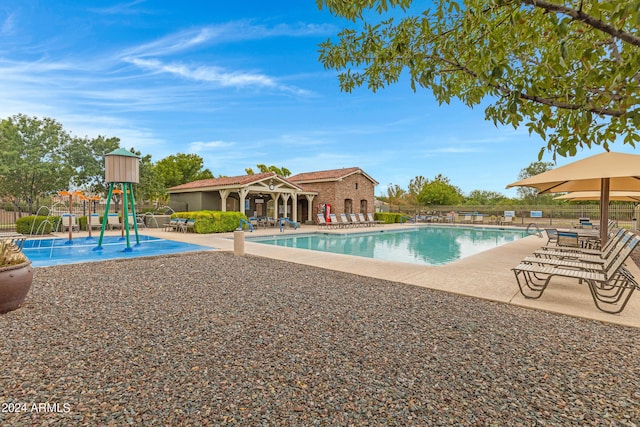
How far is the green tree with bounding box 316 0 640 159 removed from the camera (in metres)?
2.26

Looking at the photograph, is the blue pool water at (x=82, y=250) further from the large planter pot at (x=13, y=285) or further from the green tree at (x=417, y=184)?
the green tree at (x=417, y=184)

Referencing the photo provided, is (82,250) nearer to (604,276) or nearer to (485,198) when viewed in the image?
(604,276)

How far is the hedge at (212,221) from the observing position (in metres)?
16.1

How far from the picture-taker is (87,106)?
16891mm

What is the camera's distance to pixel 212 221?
16.4m

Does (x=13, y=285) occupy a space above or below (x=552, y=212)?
below

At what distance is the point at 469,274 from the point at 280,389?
17.1ft

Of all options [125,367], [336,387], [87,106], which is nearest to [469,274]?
[336,387]

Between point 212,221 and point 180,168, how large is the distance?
1111 inches

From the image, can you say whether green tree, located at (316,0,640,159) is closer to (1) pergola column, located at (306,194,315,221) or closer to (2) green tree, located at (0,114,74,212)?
(1) pergola column, located at (306,194,315,221)

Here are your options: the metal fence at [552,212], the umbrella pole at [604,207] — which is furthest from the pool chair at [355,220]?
the umbrella pole at [604,207]

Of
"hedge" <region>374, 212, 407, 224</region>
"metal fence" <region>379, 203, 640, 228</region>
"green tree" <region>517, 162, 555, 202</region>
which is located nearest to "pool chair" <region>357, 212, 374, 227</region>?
"hedge" <region>374, 212, 407, 224</region>

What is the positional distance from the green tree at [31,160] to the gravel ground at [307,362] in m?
23.2

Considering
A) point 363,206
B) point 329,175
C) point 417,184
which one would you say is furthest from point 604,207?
point 417,184
